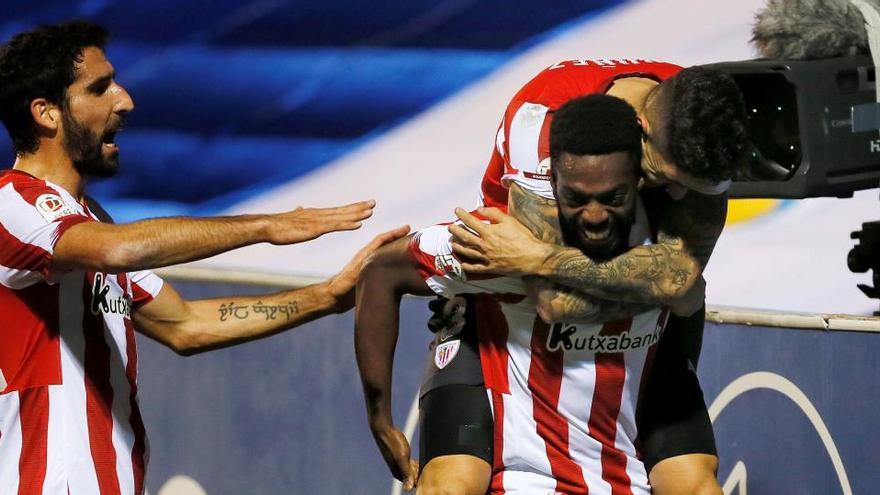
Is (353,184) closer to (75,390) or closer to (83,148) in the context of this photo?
(83,148)

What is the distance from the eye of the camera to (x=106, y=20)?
19.0ft

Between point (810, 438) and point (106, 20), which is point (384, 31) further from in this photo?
point (810, 438)

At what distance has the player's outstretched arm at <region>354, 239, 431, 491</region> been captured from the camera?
338cm

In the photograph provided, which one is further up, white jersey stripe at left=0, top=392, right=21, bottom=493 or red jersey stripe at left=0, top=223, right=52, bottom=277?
red jersey stripe at left=0, top=223, right=52, bottom=277

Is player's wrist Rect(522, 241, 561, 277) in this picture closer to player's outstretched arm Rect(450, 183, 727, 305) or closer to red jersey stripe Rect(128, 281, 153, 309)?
player's outstretched arm Rect(450, 183, 727, 305)

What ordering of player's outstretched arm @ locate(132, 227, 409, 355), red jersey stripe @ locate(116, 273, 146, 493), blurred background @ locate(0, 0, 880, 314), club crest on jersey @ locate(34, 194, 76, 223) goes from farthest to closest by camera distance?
blurred background @ locate(0, 0, 880, 314) < player's outstretched arm @ locate(132, 227, 409, 355) < red jersey stripe @ locate(116, 273, 146, 493) < club crest on jersey @ locate(34, 194, 76, 223)

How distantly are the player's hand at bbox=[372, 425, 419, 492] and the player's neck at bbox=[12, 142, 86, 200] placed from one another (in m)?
0.92

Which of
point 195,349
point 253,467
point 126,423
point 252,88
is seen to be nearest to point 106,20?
point 252,88

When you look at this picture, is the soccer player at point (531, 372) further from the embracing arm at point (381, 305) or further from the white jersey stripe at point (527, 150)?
the white jersey stripe at point (527, 150)

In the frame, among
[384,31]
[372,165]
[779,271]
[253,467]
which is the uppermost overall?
[384,31]

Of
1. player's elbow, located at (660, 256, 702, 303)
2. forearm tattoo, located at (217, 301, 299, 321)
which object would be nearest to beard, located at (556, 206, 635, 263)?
player's elbow, located at (660, 256, 702, 303)

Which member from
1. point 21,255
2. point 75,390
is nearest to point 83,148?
point 21,255

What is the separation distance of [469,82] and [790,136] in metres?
1.75

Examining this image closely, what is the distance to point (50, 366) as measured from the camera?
3123 mm
